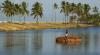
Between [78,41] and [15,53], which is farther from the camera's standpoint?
[78,41]

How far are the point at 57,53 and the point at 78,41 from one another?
30.7 m

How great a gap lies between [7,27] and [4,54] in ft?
414

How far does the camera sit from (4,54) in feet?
241

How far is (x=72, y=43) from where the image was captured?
334 feet

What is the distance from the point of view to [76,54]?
240 feet

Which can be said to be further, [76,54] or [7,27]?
[7,27]

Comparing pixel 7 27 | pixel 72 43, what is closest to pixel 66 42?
pixel 72 43

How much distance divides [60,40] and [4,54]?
3535cm

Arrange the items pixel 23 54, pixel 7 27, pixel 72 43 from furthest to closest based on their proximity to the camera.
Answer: pixel 7 27, pixel 72 43, pixel 23 54

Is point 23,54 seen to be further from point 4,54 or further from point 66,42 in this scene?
point 66,42

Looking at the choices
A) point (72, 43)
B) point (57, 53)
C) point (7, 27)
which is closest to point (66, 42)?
point (72, 43)

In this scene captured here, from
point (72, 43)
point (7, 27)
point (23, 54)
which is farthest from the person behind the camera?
point (7, 27)

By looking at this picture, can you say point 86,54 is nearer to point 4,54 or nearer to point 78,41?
point 4,54

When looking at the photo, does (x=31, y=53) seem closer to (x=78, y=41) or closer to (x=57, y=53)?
(x=57, y=53)
